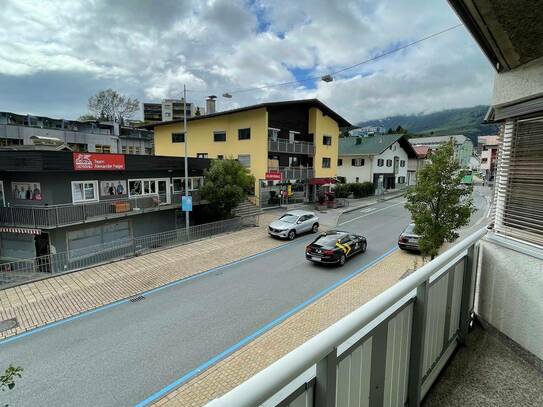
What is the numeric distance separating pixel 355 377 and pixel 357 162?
46399mm

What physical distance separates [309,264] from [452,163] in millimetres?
7575

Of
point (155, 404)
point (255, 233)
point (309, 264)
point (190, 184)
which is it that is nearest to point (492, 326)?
point (155, 404)

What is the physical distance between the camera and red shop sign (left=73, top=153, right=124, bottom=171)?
17078mm

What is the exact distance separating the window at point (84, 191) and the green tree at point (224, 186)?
7035mm

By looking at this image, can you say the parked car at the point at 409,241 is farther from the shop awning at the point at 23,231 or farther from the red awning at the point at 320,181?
the shop awning at the point at 23,231

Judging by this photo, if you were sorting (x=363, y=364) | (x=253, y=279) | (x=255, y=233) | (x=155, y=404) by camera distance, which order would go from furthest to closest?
(x=255, y=233), (x=253, y=279), (x=155, y=404), (x=363, y=364)

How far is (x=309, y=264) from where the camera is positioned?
15.2 metres

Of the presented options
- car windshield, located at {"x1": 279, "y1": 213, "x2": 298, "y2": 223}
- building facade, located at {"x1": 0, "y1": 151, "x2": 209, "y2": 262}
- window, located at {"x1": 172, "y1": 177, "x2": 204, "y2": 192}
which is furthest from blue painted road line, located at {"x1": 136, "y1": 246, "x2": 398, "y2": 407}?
window, located at {"x1": 172, "y1": 177, "x2": 204, "y2": 192}

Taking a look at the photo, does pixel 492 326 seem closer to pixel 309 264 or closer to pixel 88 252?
pixel 309 264

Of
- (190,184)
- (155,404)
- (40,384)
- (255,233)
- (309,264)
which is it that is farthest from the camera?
(190,184)

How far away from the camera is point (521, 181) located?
3457mm

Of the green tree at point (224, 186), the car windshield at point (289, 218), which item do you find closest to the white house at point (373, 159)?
the green tree at point (224, 186)

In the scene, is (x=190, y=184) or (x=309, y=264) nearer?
(x=309, y=264)

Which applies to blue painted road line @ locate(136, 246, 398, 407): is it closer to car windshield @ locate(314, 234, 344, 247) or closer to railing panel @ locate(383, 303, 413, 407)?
car windshield @ locate(314, 234, 344, 247)
